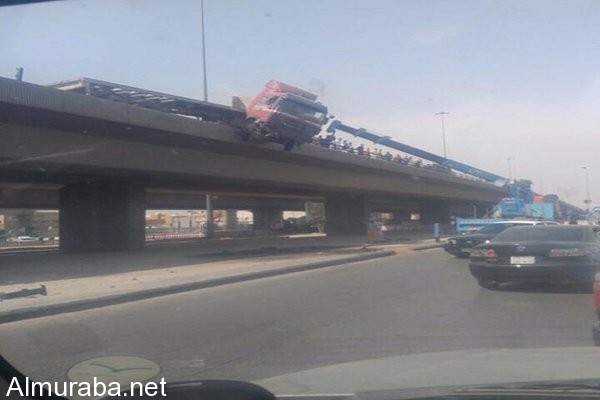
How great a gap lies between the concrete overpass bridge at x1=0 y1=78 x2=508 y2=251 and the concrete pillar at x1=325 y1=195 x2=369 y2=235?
2.19 meters

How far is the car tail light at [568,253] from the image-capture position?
37.2 ft

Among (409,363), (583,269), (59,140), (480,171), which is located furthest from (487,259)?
(480,171)

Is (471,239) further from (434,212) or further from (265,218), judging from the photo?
(265,218)

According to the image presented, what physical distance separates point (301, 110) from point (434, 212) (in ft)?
158

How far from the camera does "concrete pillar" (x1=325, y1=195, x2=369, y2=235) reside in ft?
176

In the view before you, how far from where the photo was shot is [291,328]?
8734 millimetres

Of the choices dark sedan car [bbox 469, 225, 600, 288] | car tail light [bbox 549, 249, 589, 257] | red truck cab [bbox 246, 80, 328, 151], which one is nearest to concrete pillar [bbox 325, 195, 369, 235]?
red truck cab [bbox 246, 80, 328, 151]

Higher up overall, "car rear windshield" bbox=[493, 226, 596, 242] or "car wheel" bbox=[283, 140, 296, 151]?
"car wheel" bbox=[283, 140, 296, 151]

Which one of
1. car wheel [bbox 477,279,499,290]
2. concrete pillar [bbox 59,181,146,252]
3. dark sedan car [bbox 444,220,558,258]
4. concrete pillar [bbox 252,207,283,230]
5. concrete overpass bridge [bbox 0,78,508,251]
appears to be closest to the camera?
car wheel [bbox 477,279,499,290]

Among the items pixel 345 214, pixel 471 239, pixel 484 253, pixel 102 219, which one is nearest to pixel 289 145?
pixel 102 219

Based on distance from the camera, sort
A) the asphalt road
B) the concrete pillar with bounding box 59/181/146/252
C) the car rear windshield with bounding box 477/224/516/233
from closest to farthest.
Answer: the asphalt road
the car rear windshield with bounding box 477/224/516/233
the concrete pillar with bounding box 59/181/146/252

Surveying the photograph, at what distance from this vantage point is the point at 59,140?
76.1 feet

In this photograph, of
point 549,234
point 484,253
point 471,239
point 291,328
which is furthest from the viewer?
point 471,239

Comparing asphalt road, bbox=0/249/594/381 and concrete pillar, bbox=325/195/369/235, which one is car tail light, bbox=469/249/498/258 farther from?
concrete pillar, bbox=325/195/369/235
